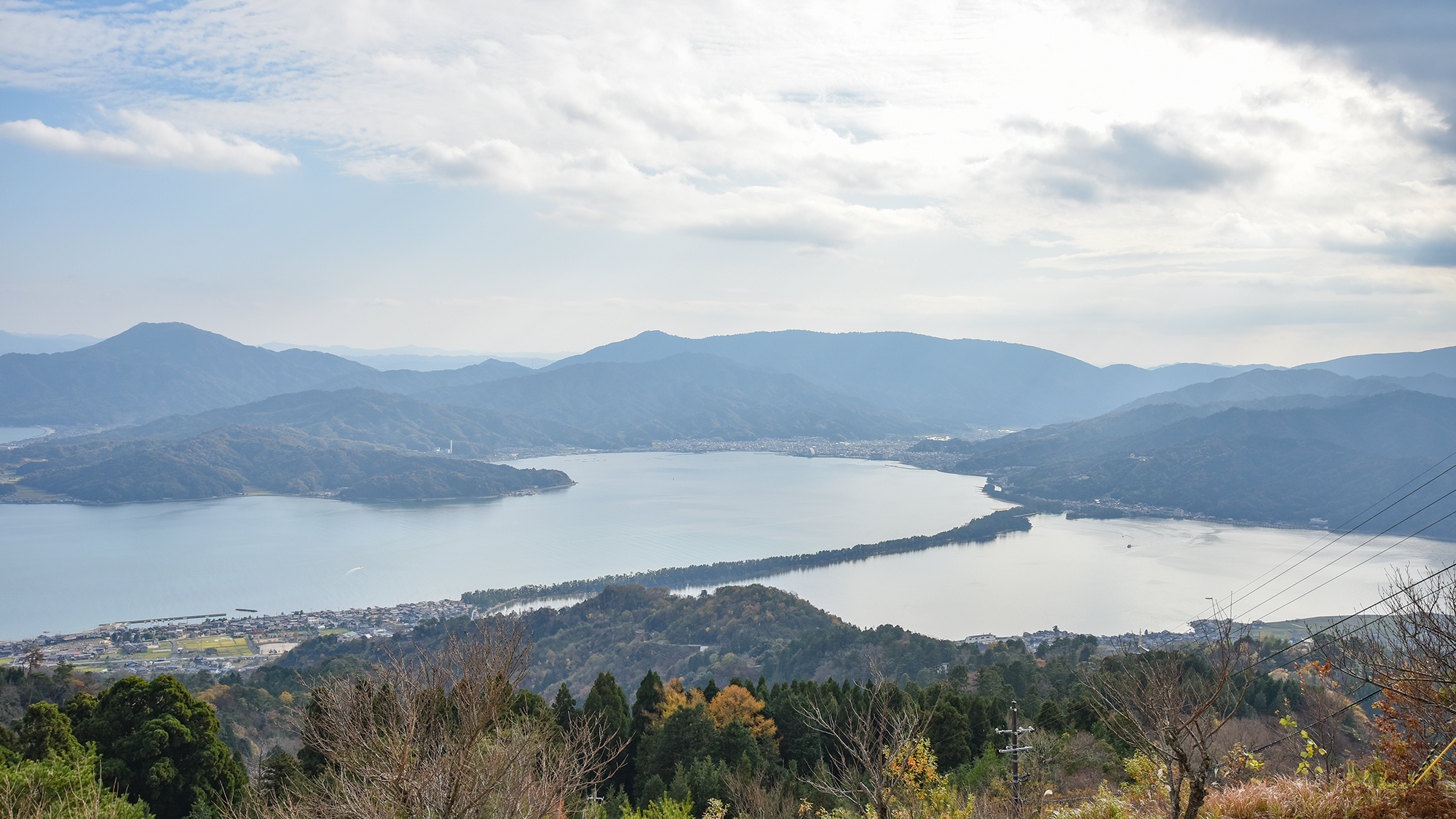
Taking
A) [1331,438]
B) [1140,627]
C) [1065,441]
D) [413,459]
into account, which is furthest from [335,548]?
[1331,438]

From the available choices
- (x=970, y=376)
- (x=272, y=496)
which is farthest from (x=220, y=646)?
(x=970, y=376)

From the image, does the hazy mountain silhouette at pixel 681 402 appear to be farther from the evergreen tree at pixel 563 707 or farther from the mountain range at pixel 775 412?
the evergreen tree at pixel 563 707

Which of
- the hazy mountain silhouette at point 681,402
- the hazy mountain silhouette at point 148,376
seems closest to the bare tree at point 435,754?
the hazy mountain silhouette at point 681,402

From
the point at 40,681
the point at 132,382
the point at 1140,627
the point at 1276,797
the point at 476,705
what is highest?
the point at 132,382

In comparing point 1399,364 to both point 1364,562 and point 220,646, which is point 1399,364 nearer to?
point 1364,562

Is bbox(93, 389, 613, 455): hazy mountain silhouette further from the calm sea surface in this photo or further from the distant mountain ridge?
the distant mountain ridge

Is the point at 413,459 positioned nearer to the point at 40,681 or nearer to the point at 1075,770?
the point at 40,681
